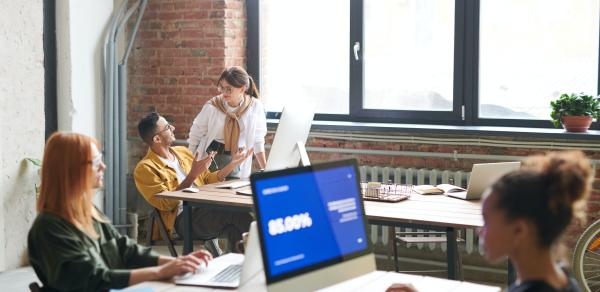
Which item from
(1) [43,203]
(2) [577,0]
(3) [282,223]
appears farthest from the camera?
(2) [577,0]

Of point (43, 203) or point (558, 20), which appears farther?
point (558, 20)

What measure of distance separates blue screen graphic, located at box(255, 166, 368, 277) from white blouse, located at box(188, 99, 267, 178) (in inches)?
110

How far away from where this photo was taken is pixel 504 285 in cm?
555

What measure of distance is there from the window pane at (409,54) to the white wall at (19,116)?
236cm

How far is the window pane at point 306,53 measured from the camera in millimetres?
6359

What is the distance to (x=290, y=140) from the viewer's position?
148 inches

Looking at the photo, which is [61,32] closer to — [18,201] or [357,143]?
[18,201]

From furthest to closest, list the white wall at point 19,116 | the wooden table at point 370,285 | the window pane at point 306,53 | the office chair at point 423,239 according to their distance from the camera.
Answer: the window pane at point 306,53 → the white wall at point 19,116 → the office chair at point 423,239 → the wooden table at point 370,285

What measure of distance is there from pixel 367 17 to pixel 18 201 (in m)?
2.81

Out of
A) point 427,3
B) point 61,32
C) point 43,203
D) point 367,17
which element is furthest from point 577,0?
point 43,203

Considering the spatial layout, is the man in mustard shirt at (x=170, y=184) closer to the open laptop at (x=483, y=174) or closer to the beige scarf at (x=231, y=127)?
the beige scarf at (x=231, y=127)

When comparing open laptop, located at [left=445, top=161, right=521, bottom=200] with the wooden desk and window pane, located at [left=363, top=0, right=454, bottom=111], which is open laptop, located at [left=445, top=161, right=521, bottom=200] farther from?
window pane, located at [left=363, top=0, right=454, bottom=111]

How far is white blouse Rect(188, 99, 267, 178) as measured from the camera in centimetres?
560

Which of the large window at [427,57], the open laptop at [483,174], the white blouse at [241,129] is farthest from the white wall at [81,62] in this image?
the open laptop at [483,174]
